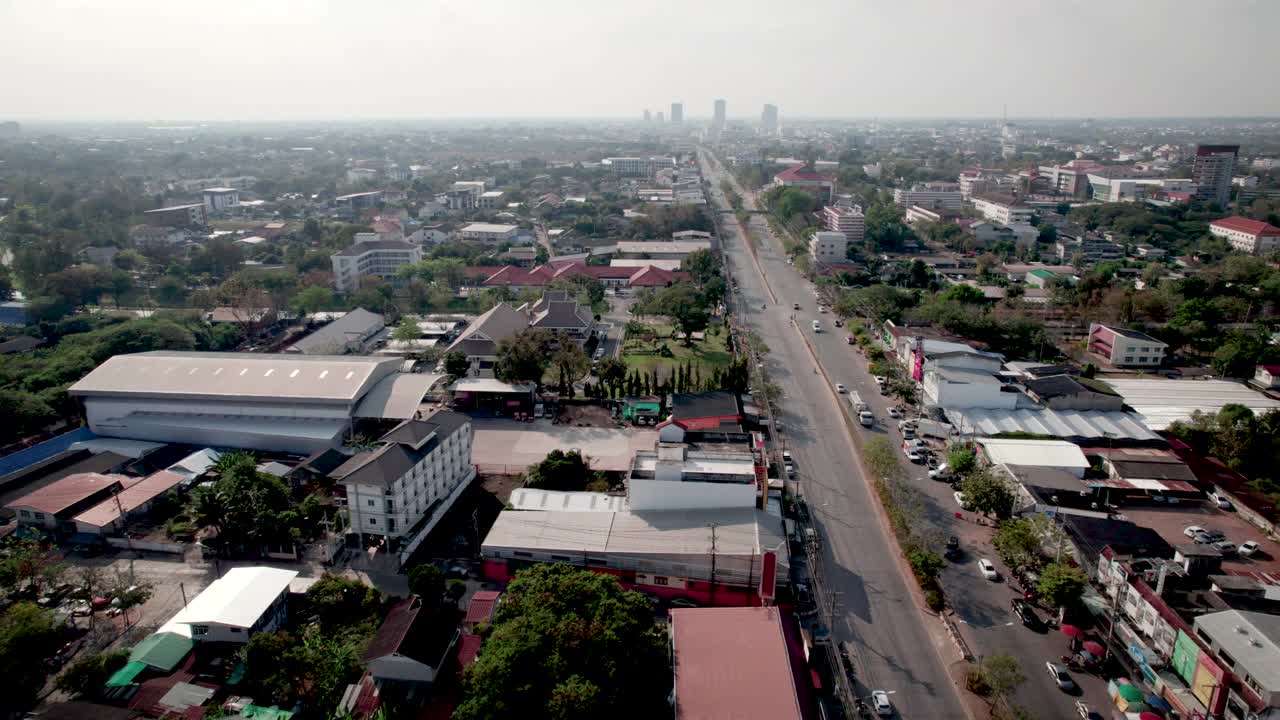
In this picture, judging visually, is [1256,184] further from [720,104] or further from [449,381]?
[720,104]

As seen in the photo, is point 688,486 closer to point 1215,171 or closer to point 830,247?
point 830,247

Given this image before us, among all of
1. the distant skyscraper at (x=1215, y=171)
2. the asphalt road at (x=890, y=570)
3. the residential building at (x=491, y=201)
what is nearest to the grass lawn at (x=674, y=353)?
the asphalt road at (x=890, y=570)

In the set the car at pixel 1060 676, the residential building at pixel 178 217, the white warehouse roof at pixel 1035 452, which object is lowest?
the car at pixel 1060 676

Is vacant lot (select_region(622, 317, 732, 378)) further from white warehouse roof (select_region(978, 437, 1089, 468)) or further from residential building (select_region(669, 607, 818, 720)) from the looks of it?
residential building (select_region(669, 607, 818, 720))

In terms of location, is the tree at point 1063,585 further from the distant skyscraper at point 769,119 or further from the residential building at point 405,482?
the distant skyscraper at point 769,119

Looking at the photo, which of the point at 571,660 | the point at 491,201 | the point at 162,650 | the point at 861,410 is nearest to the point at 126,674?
the point at 162,650

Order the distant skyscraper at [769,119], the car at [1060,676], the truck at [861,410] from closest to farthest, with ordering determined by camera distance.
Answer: the car at [1060,676], the truck at [861,410], the distant skyscraper at [769,119]

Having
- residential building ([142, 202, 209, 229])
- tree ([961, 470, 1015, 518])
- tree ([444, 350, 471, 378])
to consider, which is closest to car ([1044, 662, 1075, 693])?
tree ([961, 470, 1015, 518])
